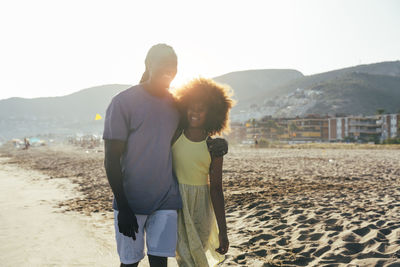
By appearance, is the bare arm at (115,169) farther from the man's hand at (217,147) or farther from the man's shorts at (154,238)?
the man's hand at (217,147)

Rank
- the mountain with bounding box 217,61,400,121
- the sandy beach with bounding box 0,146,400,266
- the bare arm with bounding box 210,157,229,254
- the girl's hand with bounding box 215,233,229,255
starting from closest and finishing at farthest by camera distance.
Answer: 1. the bare arm with bounding box 210,157,229,254
2. the girl's hand with bounding box 215,233,229,255
3. the sandy beach with bounding box 0,146,400,266
4. the mountain with bounding box 217,61,400,121

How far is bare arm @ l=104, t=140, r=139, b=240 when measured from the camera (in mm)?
1923

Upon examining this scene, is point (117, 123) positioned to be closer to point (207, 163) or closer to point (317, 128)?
point (207, 163)

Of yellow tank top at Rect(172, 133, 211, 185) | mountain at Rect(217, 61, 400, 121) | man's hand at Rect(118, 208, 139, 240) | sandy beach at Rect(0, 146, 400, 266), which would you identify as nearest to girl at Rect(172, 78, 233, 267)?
yellow tank top at Rect(172, 133, 211, 185)

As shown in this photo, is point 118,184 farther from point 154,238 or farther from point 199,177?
point 199,177

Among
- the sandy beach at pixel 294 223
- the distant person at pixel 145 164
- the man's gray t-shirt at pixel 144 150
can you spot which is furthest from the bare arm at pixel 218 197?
the sandy beach at pixel 294 223

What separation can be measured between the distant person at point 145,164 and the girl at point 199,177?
0.31ft

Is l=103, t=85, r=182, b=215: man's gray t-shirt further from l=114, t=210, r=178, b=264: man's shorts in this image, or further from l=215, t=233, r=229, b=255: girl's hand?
l=215, t=233, r=229, b=255: girl's hand

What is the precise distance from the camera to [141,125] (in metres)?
2.01

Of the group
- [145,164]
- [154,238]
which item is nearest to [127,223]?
[154,238]

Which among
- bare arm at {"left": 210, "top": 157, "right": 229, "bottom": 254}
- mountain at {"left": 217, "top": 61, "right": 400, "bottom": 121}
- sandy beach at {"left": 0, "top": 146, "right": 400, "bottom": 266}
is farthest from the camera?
mountain at {"left": 217, "top": 61, "right": 400, "bottom": 121}

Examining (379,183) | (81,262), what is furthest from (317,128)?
(81,262)

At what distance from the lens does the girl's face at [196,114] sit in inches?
87.9

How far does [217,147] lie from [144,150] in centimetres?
48
